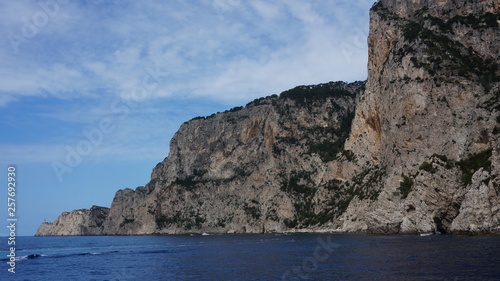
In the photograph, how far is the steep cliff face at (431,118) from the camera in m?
104

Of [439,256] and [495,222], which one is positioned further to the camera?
[495,222]

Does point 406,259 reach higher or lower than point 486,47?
lower

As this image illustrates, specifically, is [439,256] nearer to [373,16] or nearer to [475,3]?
[475,3]

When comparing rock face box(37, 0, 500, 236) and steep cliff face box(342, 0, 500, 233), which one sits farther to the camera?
rock face box(37, 0, 500, 236)

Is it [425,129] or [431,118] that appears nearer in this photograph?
[425,129]

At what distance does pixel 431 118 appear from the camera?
134 meters

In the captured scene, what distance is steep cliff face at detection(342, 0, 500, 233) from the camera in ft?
343

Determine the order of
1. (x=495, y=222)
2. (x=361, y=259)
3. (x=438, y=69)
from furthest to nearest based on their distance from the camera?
(x=438, y=69) < (x=495, y=222) < (x=361, y=259)

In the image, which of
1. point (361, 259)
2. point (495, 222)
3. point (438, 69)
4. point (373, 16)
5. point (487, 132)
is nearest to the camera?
point (361, 259)

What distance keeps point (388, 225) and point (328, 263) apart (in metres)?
69.5

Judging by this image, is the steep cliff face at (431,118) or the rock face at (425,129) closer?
the steep cliff face at (431,118)

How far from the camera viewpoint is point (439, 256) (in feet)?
185

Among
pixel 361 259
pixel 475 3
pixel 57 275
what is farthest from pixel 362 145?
pixel 57 275

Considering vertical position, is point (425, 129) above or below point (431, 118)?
below
